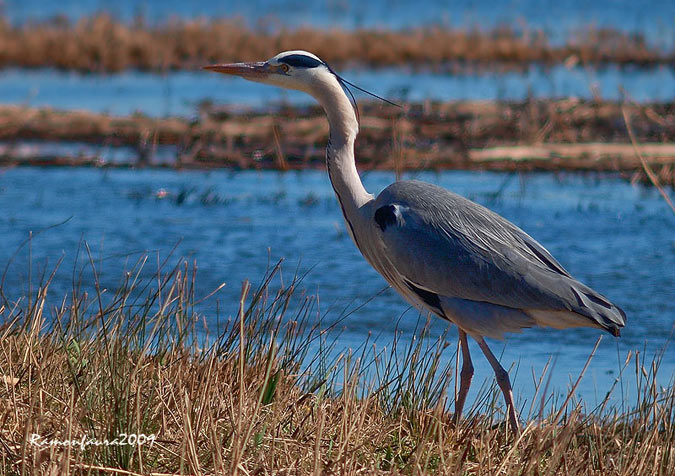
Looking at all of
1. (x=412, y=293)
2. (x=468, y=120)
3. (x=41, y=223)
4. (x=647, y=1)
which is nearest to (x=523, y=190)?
(x=468, y=120)

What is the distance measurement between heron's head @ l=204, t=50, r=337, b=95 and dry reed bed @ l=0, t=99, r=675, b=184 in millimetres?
6389

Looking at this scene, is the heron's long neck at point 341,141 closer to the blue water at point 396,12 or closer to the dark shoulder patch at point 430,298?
the dark shoulder patch at point 430,298

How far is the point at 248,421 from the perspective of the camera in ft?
13.1

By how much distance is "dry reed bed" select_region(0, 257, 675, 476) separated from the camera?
148 inches

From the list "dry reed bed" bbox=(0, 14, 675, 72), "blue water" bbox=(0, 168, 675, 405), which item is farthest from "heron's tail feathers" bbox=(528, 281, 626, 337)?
"dry reed bed" bbox=(0, 14, 675, 72)

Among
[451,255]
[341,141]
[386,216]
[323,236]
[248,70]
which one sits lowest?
[323,236]

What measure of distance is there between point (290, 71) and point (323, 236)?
4085mm

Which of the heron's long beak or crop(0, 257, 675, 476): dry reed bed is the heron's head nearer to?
the heron's long beak

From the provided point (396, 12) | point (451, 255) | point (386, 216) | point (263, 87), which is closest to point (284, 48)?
point (263, 87)

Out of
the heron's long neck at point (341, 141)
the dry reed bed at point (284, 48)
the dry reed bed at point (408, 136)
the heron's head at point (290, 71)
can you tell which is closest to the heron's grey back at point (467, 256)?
the heron's long neck at point (341, 141)

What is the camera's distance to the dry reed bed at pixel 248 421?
376 centimetres

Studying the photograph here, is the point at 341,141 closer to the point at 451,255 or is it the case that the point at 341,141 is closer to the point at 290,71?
the point at 290,71

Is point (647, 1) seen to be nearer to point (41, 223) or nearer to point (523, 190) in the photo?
point (523, 190)

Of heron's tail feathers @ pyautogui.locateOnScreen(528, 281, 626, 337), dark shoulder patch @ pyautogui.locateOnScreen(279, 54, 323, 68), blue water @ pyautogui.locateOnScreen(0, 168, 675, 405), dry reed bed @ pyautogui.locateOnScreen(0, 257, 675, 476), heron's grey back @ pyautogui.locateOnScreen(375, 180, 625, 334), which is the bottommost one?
blue water @ pyautogui.locateOnScreen(0, 168, 675, 405)
